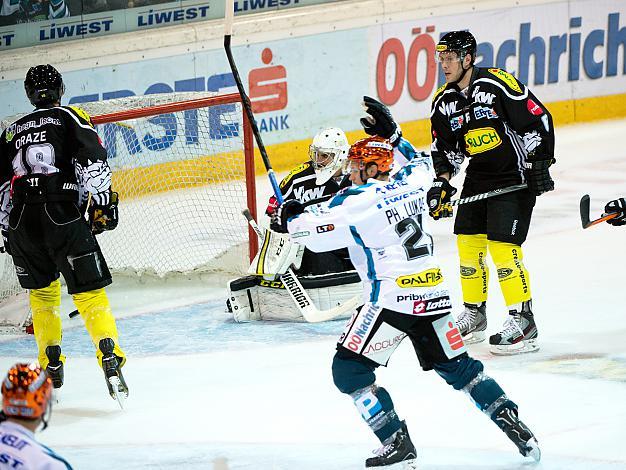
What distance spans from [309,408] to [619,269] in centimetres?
270

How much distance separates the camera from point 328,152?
20.6 feet

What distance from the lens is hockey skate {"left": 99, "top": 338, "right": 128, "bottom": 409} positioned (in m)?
5.09

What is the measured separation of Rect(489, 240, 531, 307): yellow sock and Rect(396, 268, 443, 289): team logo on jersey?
1.53 metres

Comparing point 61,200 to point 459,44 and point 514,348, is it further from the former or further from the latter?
point 514,348

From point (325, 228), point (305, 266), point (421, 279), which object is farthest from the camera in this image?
point (305, 266)

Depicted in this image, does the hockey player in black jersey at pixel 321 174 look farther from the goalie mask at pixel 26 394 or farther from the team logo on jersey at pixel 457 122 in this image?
the goalie mask at pixel 26 394

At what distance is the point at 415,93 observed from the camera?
10.5m

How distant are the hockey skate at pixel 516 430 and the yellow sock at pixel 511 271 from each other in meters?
1.53

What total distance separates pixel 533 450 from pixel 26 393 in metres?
2.08

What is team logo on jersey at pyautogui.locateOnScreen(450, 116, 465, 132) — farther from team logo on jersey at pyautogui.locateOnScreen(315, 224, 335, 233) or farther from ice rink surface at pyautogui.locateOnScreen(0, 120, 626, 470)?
team logo on jersey at pyautogui.locateOnScreen(315, 224, 335, 233)

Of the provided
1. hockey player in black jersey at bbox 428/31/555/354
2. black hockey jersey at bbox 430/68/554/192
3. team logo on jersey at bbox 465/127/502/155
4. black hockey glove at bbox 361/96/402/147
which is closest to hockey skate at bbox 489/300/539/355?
hockey player in black jersey at bbox 428/31/555/354

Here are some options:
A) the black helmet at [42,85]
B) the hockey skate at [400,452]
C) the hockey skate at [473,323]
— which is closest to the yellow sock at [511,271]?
the hockey skate at [473,323]

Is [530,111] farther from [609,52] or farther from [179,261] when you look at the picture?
[609,52]

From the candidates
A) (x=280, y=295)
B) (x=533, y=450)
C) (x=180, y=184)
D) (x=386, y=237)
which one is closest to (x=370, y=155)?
(x=386, y=237)
